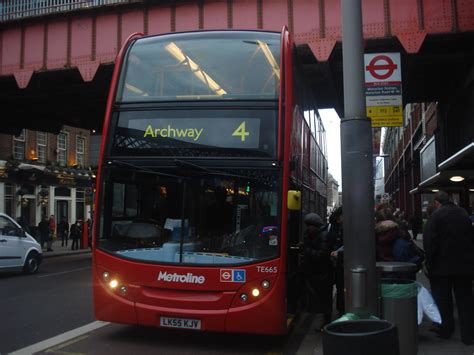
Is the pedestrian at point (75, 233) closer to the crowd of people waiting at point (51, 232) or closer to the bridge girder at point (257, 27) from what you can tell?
the crowd of people waiting at point (51, 232)

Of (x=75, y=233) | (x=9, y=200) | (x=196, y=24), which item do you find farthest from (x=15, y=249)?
(x=9, y=200)

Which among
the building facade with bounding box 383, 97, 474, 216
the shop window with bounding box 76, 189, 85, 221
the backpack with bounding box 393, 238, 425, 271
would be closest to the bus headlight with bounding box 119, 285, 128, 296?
the backpack with bounding box 393, 238, 425, 271

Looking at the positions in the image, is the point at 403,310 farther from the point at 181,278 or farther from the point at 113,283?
the point at 113,283

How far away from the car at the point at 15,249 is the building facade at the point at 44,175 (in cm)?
1184

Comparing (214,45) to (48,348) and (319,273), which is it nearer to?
(319,273)

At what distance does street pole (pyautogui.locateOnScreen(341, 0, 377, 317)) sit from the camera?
5832 mm

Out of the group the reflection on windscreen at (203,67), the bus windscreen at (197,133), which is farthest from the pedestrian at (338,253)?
the reflection on windscreen at (203,67)

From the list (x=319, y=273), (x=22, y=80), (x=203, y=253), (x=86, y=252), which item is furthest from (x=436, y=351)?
(x=86, y=252)

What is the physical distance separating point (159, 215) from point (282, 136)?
1904mm

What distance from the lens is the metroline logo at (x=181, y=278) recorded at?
6.41 m

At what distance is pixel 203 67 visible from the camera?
7.37 m

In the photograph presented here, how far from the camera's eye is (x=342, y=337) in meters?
3.73

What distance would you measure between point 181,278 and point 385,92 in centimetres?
400

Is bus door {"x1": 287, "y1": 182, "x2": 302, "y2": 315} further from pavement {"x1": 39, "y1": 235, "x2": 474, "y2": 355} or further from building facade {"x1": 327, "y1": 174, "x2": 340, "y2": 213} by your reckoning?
building facade {"x1": 327, "y1": 174, "x2": 340, "y2": 213}
